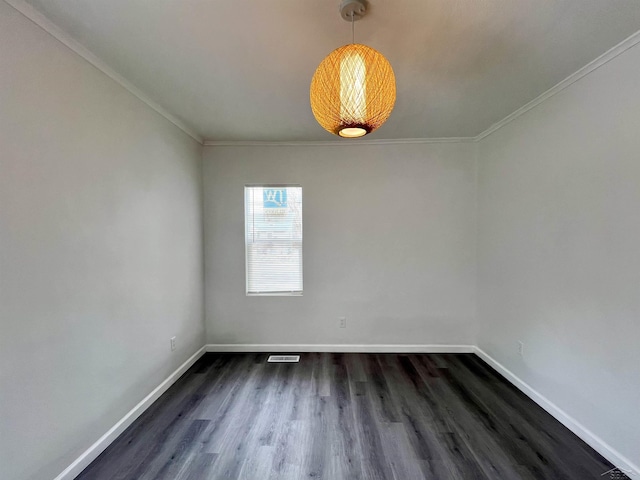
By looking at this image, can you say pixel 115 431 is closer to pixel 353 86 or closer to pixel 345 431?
pixel 345 431

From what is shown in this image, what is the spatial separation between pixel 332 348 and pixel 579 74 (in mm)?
3237

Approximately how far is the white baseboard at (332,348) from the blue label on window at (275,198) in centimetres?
167

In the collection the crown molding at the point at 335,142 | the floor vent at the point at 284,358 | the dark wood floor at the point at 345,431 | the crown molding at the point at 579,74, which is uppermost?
the crown molding at the point at 335,142

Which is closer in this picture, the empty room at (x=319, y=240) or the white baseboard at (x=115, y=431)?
the empty room at (x=319, y=240)

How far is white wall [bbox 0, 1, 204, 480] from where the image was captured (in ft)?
4.35

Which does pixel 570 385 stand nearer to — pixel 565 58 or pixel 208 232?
pixel 565 58

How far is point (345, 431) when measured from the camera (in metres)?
2.05

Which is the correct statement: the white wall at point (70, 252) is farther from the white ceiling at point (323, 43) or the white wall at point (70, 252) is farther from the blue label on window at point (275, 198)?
the blue label on window at point (275, 198)

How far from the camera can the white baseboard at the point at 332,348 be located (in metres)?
3.38

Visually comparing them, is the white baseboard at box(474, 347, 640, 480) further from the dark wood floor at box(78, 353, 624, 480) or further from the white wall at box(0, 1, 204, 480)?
Answer: the white wall at box(0, 1, 204, 480)

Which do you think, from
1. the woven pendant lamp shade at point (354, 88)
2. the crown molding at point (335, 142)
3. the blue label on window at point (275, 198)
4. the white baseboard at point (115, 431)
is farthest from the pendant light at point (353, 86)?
the white baseboard at point (115, 431)

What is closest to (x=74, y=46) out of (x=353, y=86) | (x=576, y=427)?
(x=353, y=86)

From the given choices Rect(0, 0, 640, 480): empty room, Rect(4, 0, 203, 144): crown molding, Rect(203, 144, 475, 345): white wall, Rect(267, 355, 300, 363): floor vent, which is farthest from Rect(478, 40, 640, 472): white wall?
Rect(4, 0, 203, 144): crown molding

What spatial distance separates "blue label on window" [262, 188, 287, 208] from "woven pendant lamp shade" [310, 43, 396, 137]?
2092 mm
